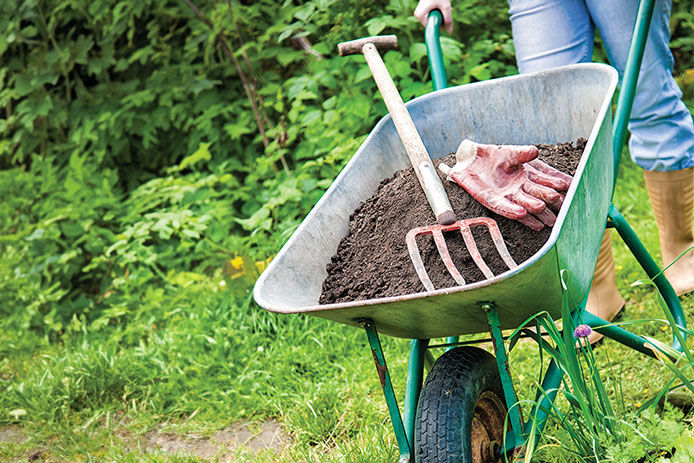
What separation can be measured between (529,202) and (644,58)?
0.89m

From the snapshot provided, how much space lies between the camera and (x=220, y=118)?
414 centimetres

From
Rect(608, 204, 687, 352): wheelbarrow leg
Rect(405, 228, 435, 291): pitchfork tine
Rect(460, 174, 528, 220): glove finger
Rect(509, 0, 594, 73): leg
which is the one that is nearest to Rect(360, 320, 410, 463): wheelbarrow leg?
Rect(405, 228, 435, 291): pitchfork tine

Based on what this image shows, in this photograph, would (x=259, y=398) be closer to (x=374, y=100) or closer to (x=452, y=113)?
A: (x=452, y=113)

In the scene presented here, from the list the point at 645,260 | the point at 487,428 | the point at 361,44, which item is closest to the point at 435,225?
the point at 487,428

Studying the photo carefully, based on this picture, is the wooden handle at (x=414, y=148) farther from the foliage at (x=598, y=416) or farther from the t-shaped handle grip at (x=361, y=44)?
the foliage at (x=598, y=416)

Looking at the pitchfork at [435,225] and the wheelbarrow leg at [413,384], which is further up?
the pitchfork at [435,225]

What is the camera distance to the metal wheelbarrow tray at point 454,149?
3.94 ft

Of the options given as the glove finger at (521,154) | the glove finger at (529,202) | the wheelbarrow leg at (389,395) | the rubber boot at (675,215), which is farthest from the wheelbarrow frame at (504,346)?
the rubber boot at (675,215)

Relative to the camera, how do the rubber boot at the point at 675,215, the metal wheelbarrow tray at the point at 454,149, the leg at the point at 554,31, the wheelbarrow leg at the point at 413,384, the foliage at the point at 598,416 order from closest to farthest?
the metal wheelbarrow tray at the point at 454,149 < the foliage at the point at 598,416 < the wheelbarrow leg at the point at 413,384 < the leg at the point at 554,31 < the rubber boot at the point at 675,215

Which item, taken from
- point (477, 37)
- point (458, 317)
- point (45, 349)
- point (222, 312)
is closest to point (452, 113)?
point (458, 317)

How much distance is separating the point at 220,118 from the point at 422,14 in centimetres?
234

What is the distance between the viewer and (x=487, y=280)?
1.10 metres

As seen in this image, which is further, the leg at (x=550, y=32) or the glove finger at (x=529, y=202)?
the leg at (x=550, y=32)

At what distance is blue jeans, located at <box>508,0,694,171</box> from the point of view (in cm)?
198
